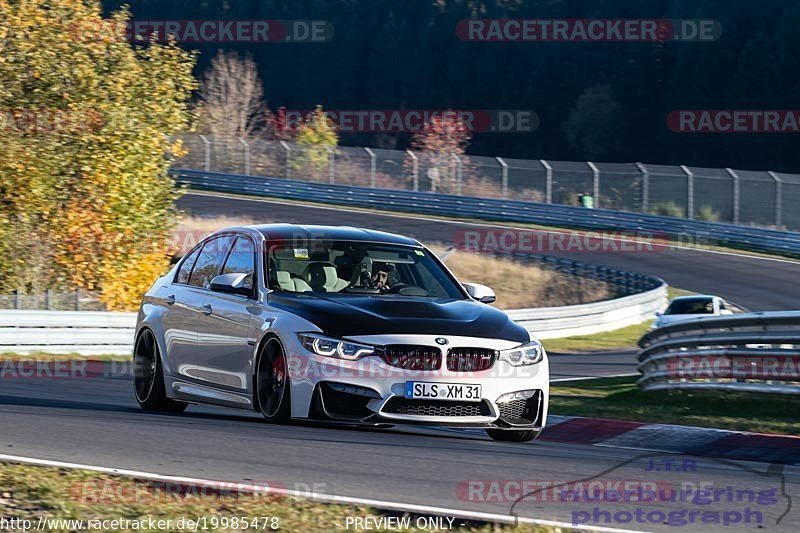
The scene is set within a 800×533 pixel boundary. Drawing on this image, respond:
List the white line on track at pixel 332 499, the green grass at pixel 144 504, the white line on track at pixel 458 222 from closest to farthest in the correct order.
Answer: the green grass at pixel 144 504, the white line on track at pixel 332 499, the white line on track at pixel 458 222

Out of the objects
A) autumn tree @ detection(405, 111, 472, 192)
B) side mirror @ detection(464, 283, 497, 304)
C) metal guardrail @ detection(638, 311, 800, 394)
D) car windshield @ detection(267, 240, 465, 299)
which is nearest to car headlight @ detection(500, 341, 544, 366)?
side mirror @ detection(464, 283, 497, 304)

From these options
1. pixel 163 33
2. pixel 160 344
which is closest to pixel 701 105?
pixel 163 33

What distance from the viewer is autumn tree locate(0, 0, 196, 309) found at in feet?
83.7

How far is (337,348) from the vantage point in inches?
343

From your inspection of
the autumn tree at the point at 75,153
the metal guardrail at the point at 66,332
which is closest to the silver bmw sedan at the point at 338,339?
the metal guardrail at the point at 66,332

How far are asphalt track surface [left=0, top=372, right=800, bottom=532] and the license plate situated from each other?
1.06ft

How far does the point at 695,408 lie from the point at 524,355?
4.57 meters

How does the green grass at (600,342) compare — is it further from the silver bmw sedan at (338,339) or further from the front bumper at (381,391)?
the front bumper at (381,391)

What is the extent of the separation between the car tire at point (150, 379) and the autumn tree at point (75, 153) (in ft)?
48.1

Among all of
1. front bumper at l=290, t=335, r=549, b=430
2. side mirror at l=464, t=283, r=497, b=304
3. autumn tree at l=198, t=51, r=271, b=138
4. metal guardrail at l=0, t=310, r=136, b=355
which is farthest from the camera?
autumn tree at l=198, t=51, r=271, b=138

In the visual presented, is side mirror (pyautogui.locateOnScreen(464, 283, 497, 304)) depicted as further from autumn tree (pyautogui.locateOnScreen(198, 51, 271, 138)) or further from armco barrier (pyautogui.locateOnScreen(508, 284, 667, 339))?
autumn tree (pyautogui.locateOnScreen(198, 51, 271, 138))

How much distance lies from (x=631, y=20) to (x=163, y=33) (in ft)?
125

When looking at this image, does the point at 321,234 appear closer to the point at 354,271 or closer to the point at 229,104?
the point at 354,271

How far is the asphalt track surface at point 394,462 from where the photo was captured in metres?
6.67
